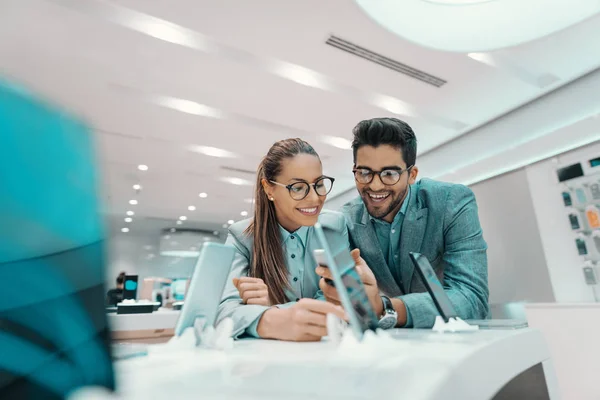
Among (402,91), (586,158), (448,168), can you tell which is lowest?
(586,158)

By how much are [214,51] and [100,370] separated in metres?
3.96

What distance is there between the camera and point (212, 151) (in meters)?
6.36

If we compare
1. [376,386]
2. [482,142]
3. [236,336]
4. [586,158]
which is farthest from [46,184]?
[482,142]

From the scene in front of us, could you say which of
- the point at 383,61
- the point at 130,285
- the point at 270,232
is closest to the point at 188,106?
the point at 130,285

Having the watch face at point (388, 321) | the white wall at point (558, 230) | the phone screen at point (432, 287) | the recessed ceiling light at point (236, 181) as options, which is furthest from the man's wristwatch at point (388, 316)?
the recessed ceiling light at point (236, 181)

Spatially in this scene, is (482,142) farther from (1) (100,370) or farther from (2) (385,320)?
(1) (100,370)

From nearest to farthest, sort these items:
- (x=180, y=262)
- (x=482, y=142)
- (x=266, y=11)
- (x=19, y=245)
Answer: (x=19, y=245) → (x=266, y=11) → (x=482, y=142) → (x=180, y=262)

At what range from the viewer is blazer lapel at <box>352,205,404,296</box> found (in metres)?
1.47

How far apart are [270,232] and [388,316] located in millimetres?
502

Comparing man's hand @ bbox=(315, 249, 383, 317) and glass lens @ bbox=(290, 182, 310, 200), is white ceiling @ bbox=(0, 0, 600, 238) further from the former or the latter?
man's hand @ bbox=(315, 249, 383, 317)

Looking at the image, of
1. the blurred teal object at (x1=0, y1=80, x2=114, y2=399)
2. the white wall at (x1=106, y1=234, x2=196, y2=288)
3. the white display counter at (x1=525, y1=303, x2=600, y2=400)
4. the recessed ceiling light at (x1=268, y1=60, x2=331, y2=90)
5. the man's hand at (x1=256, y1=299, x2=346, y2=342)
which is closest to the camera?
the blurred teal object at (x1=0, y1=80, x2=114, y2=399)

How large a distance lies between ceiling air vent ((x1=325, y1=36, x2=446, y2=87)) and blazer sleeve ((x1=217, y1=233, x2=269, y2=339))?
306 cm

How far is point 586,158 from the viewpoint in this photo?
16.0ft

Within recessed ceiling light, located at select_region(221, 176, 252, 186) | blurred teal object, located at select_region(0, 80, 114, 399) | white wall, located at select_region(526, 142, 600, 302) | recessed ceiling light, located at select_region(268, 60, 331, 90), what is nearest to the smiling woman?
blurred teal object, located at select_region(0, 80, 114, 399)
